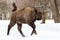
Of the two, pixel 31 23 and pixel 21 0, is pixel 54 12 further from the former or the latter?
pixel 31 23

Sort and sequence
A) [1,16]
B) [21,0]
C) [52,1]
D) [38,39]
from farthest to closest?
1. [1,16]
2. [21,0]
3. [52,1]
4. [38,39]

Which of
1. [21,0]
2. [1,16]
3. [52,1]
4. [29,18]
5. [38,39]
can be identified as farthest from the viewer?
[1,16]

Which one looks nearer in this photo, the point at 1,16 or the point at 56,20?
the point at 56,20

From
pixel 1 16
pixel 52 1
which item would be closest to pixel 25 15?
pixel 52 1

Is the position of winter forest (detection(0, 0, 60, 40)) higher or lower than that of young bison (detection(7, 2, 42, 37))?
lower

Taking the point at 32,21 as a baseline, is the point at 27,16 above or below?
above

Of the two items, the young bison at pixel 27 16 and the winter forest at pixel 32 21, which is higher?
the young bison at pixel 27 16

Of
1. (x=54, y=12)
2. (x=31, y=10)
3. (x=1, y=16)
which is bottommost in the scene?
(x=1, y=16)

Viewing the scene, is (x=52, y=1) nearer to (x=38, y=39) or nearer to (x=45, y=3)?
(x=45, y=3)

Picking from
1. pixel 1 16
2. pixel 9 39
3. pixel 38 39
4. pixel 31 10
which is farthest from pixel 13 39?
pixel 1 16

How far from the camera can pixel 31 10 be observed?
8.54m

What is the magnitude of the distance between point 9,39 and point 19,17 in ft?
4.09

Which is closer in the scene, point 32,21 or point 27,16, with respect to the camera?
point 27,16

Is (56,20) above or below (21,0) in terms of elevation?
below
